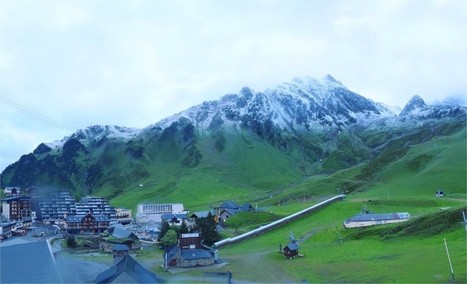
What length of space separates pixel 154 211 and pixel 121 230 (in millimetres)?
54459

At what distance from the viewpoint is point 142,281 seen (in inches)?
1922

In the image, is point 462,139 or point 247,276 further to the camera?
point 462,139

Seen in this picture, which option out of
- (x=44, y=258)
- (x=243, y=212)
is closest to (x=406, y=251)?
(x=44, y=258)

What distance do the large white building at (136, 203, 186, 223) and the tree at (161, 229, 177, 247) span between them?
67403 mm

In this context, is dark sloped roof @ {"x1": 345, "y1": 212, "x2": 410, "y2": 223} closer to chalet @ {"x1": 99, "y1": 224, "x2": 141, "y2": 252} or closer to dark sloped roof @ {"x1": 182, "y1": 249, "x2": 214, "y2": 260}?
dark sloped roof @ {"x1": 182, "y1": 249, "x2": 214, "y2": 260}

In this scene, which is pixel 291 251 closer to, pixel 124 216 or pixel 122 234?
pixel 122 234

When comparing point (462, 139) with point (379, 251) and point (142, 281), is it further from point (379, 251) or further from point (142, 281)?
point (142, 281)

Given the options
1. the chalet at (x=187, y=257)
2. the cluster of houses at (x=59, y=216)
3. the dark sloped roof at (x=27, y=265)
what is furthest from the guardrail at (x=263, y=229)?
the cluster of houses at (x=59, y=216)

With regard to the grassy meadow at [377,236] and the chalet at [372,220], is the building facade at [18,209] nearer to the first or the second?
the grassy meadow at [377,236]

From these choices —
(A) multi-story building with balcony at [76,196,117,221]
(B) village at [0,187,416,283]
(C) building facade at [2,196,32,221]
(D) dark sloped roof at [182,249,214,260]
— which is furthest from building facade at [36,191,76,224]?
(D) dark sloped roof at [182,249,214,260]

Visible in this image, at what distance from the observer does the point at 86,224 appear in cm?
13425

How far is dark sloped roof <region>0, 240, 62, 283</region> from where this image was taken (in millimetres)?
38906

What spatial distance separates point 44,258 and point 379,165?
12888 cm

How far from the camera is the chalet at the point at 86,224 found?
131 m
